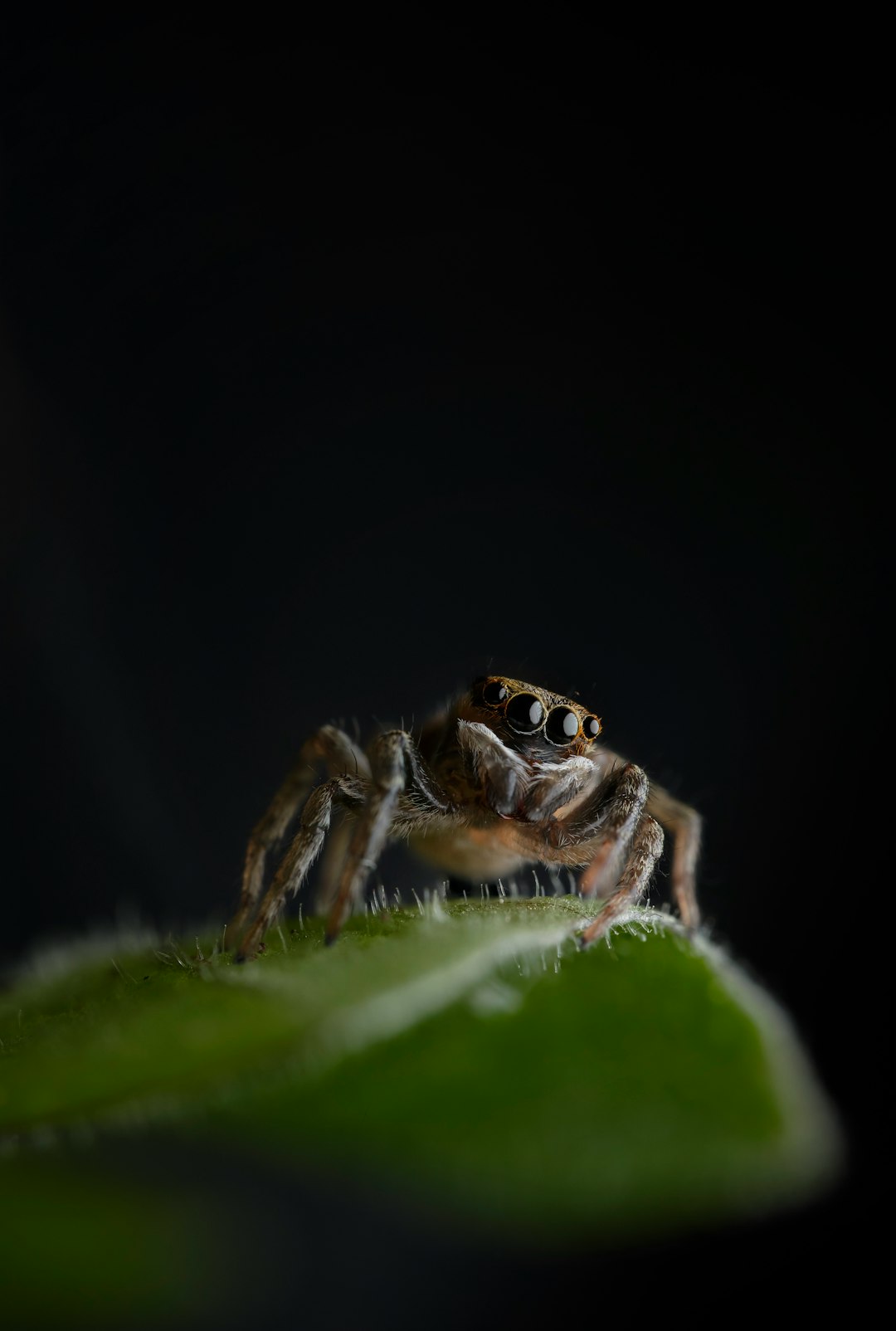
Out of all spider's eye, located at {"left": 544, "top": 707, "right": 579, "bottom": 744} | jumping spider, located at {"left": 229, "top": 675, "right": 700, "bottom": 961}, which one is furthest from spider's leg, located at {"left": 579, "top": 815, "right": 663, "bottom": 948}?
spider's eye, located at {"left": 544, "top": 707, "right": 579, "bottom": 744}

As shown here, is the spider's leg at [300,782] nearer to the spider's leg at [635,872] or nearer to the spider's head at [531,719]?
the spider's head at [531,719]

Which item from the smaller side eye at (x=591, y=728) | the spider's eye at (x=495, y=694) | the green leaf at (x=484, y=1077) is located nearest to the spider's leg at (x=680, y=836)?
the smaller side eye at (x=591, y=728)

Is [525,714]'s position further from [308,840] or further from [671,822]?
[308,840]

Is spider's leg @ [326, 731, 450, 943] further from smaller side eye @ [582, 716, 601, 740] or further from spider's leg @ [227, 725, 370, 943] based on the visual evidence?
smaller side eye @ [582, 716, 601, 740]

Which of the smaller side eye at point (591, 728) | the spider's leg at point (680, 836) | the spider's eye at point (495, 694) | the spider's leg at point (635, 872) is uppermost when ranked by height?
the spider's eye at point (495, 694)

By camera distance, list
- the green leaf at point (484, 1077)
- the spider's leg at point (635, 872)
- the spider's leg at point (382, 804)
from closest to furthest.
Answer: the green leaf at point (484, 1077), the spider's leg at point (635, 872), the spider's leg at point (382, 804)

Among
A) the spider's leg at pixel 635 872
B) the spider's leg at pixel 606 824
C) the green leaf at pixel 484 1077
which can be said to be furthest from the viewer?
the spider's leg at pixel 606 824
